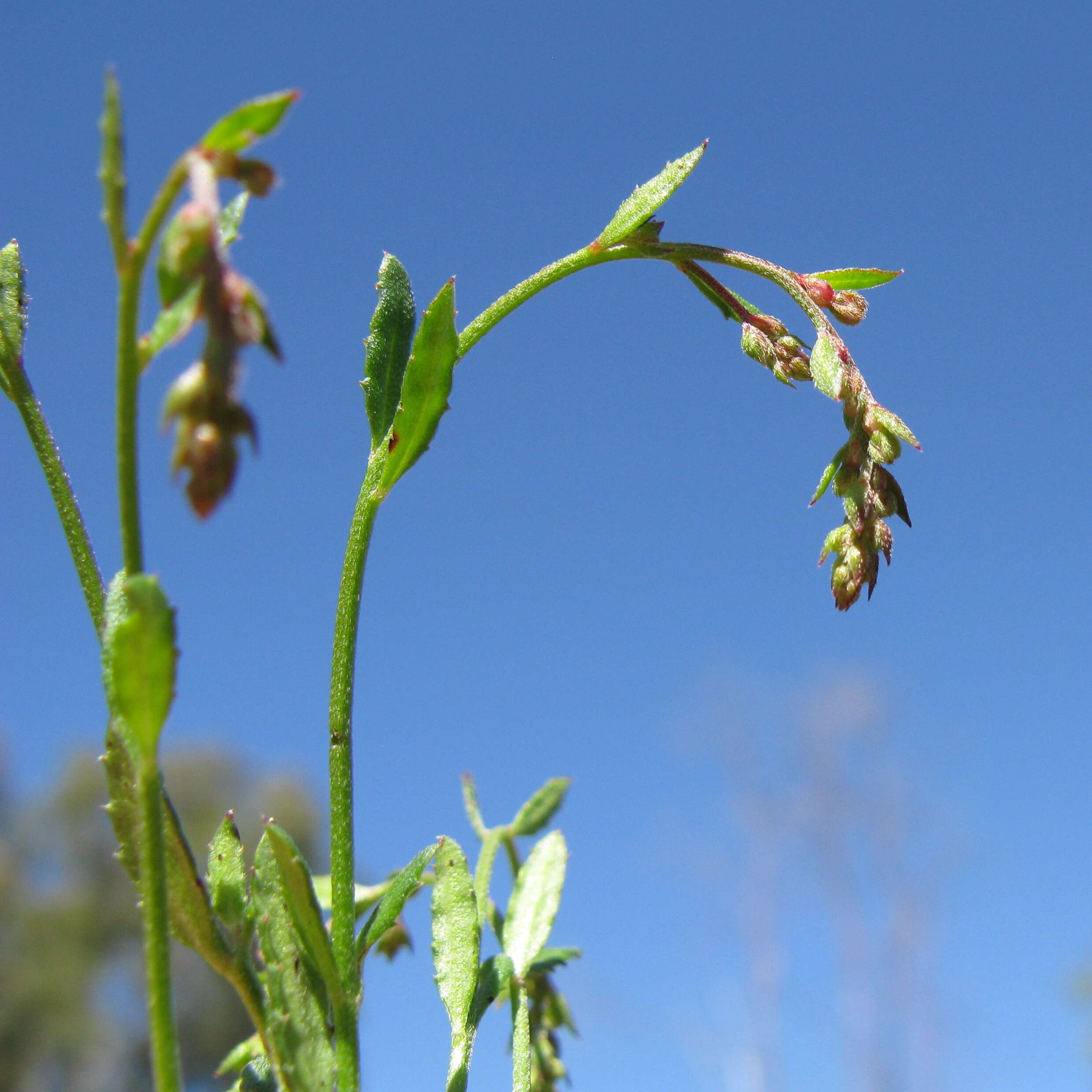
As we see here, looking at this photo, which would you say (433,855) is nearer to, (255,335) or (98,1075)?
(255,335)

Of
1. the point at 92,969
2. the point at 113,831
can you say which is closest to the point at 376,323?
the point at 113,831

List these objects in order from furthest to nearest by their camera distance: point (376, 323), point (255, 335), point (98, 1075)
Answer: point (98, 1075), point (376, 323), point (255, 335)

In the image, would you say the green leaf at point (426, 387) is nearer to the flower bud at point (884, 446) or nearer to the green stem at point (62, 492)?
the green stem at point (62, 492)

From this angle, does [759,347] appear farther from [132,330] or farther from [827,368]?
[132,330]

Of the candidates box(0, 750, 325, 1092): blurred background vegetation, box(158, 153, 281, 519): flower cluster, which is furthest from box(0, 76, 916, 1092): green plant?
box(0, 750, 325, 1092): blurred background vegetation

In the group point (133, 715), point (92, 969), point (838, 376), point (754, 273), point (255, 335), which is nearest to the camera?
point (255, 335)

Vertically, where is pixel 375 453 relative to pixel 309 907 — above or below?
above

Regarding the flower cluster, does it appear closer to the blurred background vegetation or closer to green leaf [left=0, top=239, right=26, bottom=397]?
green leaf [left=0, top=239, right=26, bottom=397]
